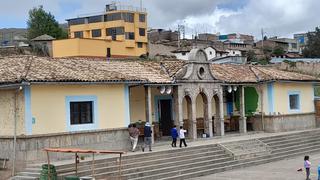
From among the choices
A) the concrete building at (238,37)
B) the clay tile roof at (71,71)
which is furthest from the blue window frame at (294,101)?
the concrete building at (238,37)

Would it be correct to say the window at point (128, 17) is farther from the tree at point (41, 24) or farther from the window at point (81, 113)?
the window at point (81, 113)

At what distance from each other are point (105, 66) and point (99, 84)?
324 cm

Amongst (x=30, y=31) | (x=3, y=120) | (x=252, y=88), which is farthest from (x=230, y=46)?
(x=3, y=120)

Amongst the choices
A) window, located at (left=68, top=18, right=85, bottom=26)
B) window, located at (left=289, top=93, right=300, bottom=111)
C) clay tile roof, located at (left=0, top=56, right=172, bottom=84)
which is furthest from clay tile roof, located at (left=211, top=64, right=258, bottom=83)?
window, located at (left=68, top=18, right=85, bottom=26)

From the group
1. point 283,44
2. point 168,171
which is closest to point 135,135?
point 168,171

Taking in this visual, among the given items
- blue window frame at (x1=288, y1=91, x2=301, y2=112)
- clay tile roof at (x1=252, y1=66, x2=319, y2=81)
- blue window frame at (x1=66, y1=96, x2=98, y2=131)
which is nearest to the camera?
blue window frame at (x1=66, y1=96, x2=98, y2=131)

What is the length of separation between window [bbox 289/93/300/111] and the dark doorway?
8498 mm

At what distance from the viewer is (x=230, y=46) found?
97250mm

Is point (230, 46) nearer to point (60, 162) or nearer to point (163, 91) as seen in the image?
point (163, 91)

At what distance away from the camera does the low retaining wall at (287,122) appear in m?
32.3

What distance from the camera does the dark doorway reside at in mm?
29812

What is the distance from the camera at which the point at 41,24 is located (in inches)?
3014

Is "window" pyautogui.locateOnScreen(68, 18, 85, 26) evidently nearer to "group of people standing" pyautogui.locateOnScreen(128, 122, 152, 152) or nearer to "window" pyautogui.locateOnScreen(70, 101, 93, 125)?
"group of people standing" pyautogui.locateOnScreen(128, 122, 152, 152)

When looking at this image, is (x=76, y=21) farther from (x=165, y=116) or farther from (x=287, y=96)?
(x=165, y=116)
